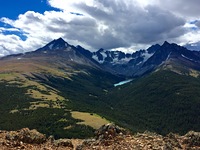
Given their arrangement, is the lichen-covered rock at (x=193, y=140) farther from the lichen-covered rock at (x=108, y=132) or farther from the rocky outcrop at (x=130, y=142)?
the lichen-covered rock at (x=108, y=132)

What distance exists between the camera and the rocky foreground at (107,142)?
31.2m

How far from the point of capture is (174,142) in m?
34.4

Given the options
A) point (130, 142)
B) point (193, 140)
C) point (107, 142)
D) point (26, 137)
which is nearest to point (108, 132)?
point (107, 142)

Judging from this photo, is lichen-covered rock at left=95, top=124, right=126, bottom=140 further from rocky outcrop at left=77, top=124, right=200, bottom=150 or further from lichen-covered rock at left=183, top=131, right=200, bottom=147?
lichen-covered rock at left=183, top=131, right=200, bottom=147

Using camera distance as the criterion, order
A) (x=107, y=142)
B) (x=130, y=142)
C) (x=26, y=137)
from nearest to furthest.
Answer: (x=130, y=142) < (x=107, y=142) < (x=26, y=137)

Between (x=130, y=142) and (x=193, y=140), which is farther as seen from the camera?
(x=193, y=140)

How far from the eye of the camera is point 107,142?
33.7m

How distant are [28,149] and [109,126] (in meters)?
9.07

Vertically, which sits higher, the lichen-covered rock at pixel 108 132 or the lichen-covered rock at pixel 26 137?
the lichen-covered rock at pixel 108 132

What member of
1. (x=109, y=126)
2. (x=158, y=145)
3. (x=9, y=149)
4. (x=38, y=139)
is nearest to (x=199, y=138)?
(x=158, y=145)

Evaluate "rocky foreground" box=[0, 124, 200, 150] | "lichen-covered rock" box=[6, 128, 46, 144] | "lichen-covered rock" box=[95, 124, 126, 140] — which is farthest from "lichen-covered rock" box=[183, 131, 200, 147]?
"lichen-covered rock" box=[6, 128, 46, 144]

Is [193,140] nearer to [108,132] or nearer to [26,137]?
[108,132]

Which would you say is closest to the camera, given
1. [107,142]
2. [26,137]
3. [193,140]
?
[107,142]

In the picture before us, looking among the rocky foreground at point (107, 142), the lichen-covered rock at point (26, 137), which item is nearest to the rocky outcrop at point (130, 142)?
the rocky foreground at point (107, 142)
